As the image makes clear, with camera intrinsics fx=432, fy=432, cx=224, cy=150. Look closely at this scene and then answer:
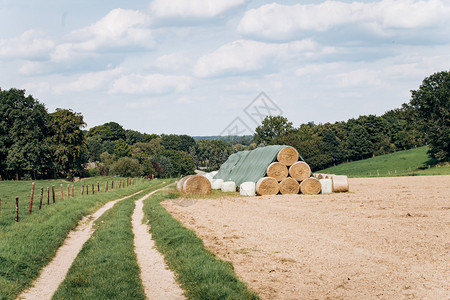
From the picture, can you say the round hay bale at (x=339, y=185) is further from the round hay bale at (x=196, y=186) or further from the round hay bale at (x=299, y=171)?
the round hay bale at (x=196, y=186)

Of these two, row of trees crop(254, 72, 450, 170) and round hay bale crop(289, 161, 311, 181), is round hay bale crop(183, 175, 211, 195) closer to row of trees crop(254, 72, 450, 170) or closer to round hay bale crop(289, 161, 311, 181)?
round hay bale crop(289, 161, 311, 181)

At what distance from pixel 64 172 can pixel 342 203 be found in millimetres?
62236

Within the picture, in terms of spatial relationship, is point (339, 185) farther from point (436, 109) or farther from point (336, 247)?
point (436, 109)

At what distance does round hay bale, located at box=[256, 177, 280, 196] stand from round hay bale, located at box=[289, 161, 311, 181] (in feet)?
4.95

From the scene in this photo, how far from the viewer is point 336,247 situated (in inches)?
501

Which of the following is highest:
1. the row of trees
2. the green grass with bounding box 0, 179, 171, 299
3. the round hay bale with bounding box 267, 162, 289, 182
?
the row of trees

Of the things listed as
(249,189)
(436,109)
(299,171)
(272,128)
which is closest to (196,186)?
(249,189)

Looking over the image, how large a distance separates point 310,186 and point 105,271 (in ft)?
78.0

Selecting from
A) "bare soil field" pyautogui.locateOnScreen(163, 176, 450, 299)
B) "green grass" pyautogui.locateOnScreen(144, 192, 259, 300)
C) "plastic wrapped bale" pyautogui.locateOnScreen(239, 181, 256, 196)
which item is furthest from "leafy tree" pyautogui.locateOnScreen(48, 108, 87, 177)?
"green grass" pyautogui.locateOnScreen(144, 192, 259, 300)

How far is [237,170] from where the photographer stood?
41.7m

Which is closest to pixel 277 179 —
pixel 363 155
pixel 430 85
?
pixel 430 85

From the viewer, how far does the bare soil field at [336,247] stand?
8.98 m

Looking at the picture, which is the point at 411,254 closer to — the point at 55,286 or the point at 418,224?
the point at 418,224

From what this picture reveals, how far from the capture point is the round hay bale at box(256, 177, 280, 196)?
104ft
